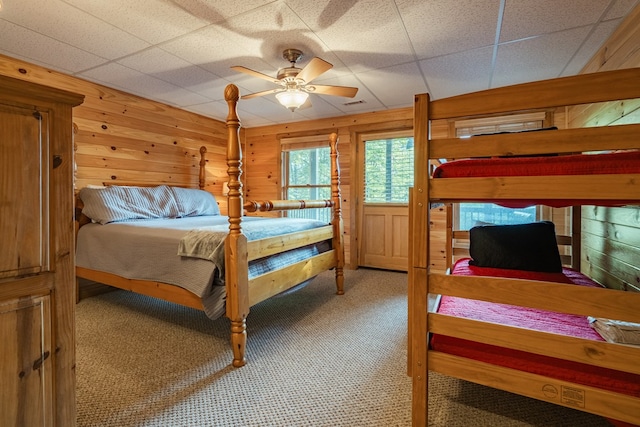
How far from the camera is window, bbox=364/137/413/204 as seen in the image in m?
4.03

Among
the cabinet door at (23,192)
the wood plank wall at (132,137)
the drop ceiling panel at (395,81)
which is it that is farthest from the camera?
the wood plank wall at (132,137)

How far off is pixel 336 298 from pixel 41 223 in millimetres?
2518

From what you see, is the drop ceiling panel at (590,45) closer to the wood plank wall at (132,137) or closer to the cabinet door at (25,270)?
the cabinet door at (25,270)

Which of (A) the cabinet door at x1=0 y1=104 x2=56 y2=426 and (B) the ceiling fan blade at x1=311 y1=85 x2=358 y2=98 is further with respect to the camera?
(B) the ceiling fan blade at x1=311 y1=85 x2=358 y2=98

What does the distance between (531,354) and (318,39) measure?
7.34 ft

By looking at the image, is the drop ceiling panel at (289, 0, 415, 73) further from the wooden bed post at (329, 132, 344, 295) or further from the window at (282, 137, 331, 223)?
the window at (282, 137, 331, 223)

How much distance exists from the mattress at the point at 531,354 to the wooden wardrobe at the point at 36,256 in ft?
4.30

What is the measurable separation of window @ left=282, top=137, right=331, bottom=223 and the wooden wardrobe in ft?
12.1

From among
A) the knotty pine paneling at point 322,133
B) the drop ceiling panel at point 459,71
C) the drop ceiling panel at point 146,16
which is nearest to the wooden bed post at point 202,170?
the knotty pine paneling at point 322,133

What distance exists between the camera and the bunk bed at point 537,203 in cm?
96

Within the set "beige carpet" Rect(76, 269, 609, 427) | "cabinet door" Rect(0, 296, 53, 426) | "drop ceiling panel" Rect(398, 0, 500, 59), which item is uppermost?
"drop ceiling panel" Rect(398, 0, 500, 59)

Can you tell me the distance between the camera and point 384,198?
13.8 feet

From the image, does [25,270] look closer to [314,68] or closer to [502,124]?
[314,68]

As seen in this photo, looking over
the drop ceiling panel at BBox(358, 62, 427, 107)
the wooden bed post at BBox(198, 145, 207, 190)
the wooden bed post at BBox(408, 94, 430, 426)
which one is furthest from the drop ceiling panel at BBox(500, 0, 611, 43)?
the wooden bed post at BBox(198, 145, 207, 190)
